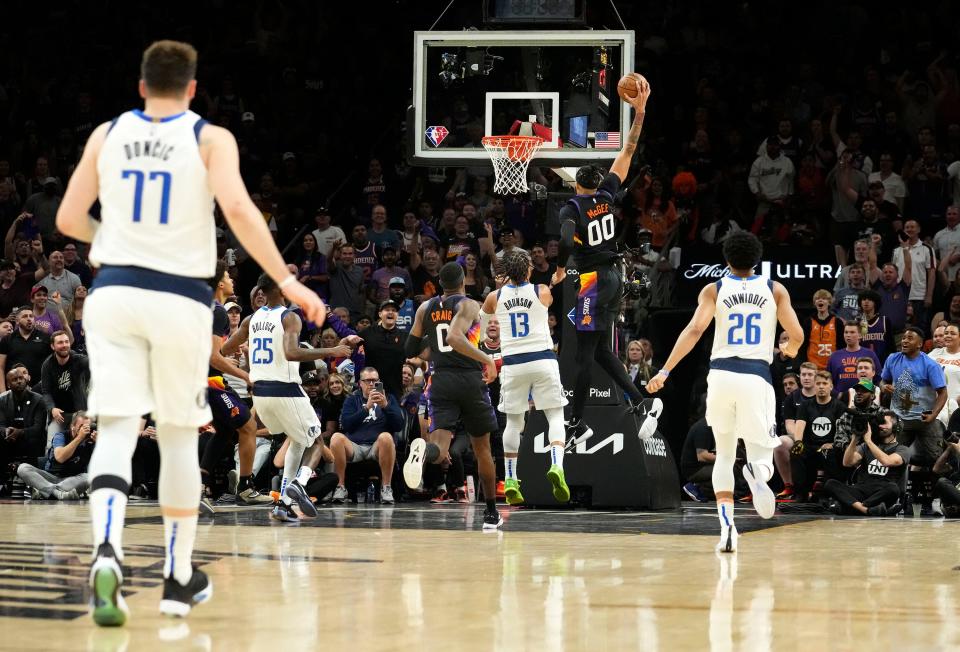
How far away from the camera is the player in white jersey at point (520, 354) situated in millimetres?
12859

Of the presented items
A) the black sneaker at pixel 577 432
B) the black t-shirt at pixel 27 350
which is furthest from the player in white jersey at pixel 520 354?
the black t-shirt at pixel 27 350

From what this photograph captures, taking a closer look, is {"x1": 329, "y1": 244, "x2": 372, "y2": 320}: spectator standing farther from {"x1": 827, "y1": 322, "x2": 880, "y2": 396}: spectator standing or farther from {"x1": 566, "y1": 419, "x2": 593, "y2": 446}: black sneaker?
{"x1": 827, "y1": 322, "x2": 880, "y2": 396}: spectator standing

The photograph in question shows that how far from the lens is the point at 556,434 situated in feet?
40.6

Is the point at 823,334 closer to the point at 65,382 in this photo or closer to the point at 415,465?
the point at 415,465

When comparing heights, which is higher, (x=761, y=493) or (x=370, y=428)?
(x=370, y=428)

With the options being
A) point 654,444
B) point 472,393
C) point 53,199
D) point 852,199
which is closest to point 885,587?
point 472,393

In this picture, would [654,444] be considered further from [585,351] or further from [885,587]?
[885,587]

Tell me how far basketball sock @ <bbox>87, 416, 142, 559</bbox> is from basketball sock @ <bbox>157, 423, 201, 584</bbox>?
164 mm

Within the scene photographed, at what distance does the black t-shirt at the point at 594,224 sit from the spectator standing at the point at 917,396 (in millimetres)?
4343

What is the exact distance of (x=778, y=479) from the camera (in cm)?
1680

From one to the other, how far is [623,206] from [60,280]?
26.3 feet

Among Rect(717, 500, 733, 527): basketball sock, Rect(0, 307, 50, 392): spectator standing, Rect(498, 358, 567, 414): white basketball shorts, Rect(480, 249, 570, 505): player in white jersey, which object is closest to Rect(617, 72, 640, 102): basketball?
Rect(480, 249, 570, 505): player in white jersey

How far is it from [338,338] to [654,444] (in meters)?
4.93

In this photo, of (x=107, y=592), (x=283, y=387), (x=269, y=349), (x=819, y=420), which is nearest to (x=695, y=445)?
(x=819, y=420)
